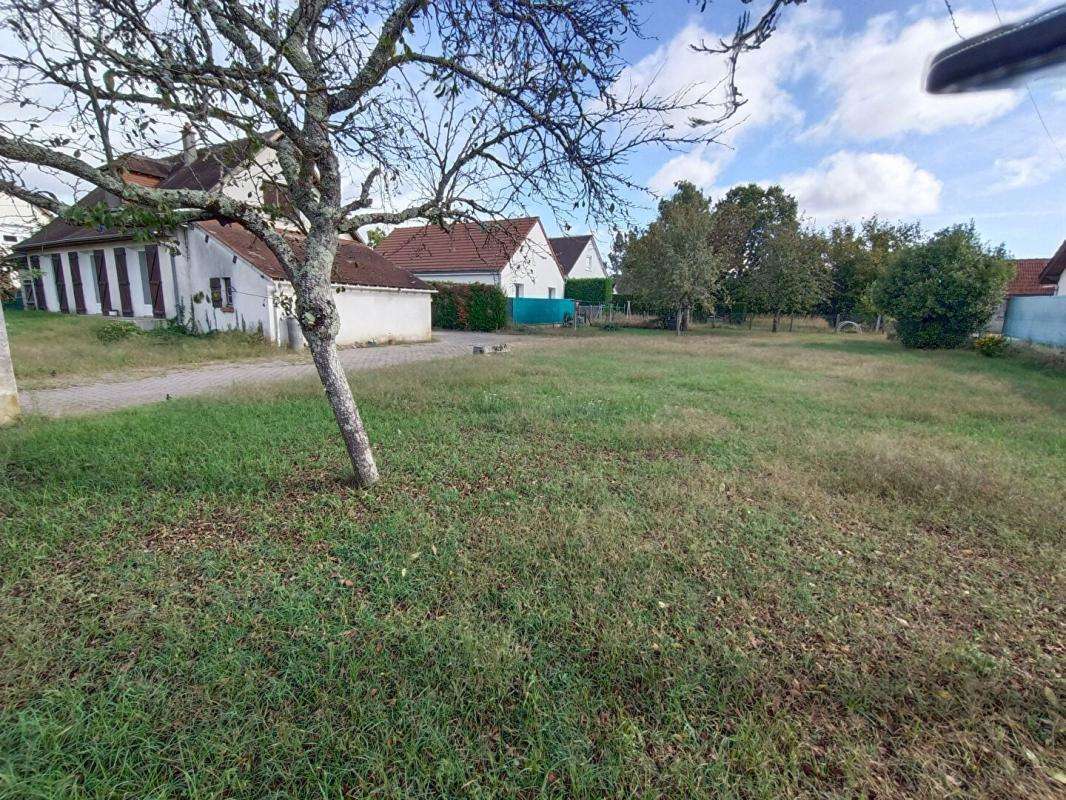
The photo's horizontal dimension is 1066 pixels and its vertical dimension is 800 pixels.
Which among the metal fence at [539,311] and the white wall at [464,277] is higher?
the white wall at [464,277]

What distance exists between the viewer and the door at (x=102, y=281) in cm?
1605

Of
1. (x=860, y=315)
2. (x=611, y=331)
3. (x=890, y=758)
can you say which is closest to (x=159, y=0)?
(x=890, y=758)

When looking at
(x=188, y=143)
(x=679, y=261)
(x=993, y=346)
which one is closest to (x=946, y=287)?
(x=993, y=346)

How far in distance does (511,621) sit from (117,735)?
63.0 inches

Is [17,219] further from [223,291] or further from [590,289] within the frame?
[590,289]

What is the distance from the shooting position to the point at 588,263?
36.2 metres

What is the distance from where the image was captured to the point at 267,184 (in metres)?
3.26

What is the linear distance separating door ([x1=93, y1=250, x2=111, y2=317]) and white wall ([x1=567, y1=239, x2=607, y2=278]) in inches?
1033

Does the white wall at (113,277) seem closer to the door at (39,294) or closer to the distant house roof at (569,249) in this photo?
the door at (39,294)

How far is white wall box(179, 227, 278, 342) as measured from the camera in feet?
43.0

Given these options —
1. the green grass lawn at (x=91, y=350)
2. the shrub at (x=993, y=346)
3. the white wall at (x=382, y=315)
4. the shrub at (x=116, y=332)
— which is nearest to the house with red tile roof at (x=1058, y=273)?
the shrub at (x=993, y=346)

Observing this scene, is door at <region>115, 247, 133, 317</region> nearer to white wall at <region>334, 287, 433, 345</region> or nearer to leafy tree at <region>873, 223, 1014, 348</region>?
white wall at <region>334, 287, 433, 345</region>

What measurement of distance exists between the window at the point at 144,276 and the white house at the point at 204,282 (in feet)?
0.11

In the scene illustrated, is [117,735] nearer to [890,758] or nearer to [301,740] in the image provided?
[301,740]
